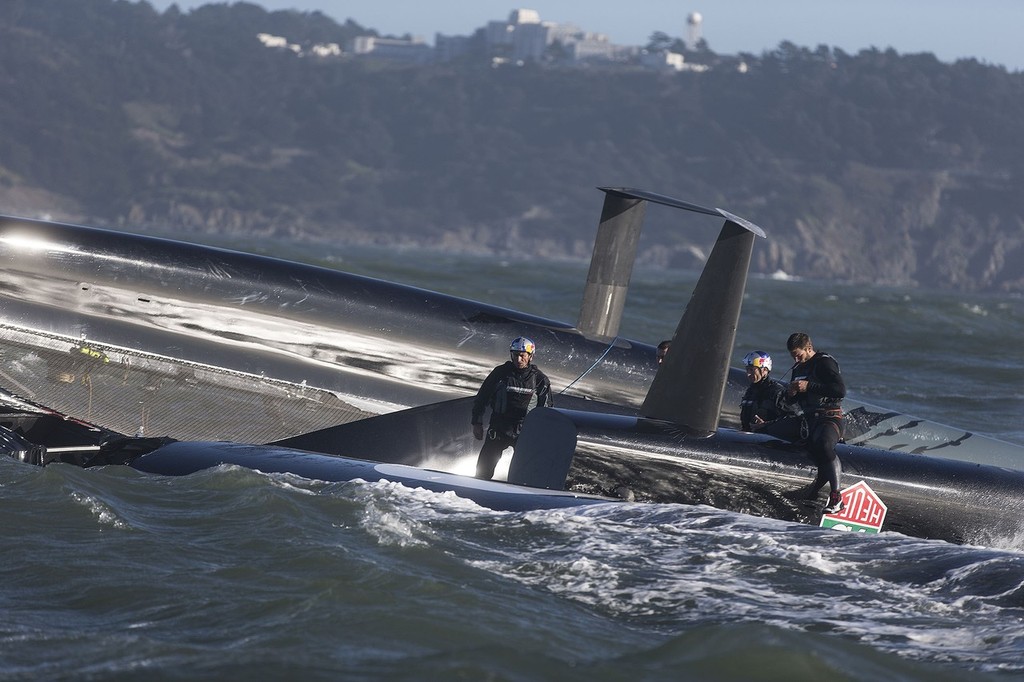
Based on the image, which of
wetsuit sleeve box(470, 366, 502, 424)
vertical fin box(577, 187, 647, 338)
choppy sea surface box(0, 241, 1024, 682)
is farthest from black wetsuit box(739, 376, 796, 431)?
wetsuit sleeve box(470, 366, 502, 424)

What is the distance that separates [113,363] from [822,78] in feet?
635

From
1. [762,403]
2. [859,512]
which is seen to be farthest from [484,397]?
[859,512]

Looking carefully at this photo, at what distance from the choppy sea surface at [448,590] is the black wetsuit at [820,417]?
840 mm

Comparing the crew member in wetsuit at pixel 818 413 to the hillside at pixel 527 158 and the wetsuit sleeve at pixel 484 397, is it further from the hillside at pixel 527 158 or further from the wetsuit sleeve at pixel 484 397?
the hillside at pixel 527 158

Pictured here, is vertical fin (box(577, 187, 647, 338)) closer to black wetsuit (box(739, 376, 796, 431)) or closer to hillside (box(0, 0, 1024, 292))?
black wetsuit (box(739, 376, 796, 431))

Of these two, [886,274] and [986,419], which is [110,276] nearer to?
[986,419]

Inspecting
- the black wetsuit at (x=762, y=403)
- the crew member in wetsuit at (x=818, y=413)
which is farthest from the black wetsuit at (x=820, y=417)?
the black wetsuit at (x=762, y=403)

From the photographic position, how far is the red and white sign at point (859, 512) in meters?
9.27

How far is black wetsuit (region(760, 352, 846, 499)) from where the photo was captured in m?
9.23

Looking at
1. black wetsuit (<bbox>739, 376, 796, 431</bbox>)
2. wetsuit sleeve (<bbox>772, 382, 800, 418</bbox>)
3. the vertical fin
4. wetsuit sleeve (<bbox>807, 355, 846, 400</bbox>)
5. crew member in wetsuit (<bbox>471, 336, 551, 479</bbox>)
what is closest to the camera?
wetsuit sleeve (<bbox>807, 355, 846, 400</bbox>)

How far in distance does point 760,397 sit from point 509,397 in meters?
1.99

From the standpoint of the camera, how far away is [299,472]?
31.8 feet

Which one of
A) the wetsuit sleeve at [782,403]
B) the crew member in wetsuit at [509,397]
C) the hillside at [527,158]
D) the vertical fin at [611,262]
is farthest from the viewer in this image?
the hillside at [527,158]

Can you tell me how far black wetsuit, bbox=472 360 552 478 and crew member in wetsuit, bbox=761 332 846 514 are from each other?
77.8 inches
